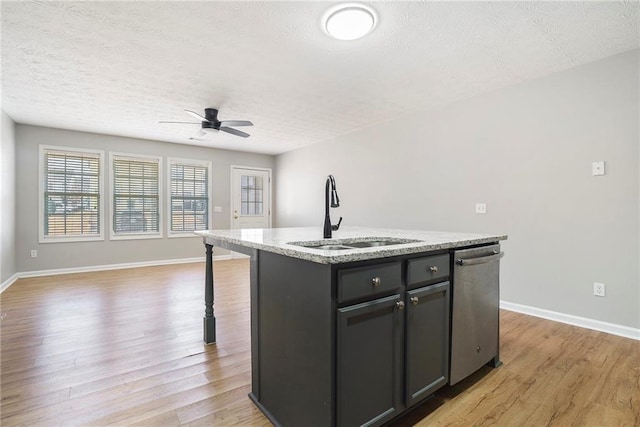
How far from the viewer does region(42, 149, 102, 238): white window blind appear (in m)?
5.14

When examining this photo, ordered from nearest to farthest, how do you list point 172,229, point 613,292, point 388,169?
point 613,292, point 388,169, point 172,229

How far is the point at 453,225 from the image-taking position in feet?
13.0

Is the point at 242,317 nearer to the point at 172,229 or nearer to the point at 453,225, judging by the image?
the point at 453,225

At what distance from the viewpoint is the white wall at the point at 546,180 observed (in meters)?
2.73

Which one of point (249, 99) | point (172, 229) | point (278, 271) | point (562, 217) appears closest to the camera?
point (278, 271)

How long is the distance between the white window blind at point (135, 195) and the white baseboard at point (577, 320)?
6.01 meters

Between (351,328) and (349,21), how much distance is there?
2017mm

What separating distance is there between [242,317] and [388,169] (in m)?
3.03

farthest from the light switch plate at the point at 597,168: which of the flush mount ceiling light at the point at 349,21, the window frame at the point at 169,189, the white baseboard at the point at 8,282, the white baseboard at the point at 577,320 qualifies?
the white baseboard at the point at 8,282

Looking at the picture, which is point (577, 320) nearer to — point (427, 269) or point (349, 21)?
point (427, 269)

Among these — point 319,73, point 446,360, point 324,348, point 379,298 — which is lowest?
point 446,360

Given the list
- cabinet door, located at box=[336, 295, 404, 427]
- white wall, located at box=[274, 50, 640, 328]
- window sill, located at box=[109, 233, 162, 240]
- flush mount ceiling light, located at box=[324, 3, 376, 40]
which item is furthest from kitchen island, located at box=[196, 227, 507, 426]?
window sill, located at box=[109, 233, 162, 240]

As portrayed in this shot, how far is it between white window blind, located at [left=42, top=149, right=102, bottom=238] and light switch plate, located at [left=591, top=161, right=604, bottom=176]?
6.95 m

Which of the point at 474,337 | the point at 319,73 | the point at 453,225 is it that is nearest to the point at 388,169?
the point at 453,225
